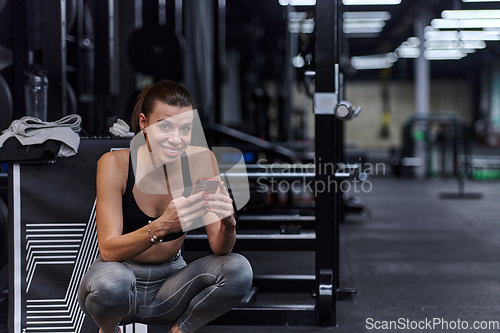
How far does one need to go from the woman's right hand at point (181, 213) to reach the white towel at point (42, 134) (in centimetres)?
64

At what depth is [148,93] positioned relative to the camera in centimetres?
140

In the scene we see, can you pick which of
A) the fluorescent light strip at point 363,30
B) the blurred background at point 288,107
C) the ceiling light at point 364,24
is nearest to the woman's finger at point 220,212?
the blurred background at point 288,107

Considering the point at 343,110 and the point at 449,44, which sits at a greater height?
the point at 449,44

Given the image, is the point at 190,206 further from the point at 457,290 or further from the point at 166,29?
the point at 166,29

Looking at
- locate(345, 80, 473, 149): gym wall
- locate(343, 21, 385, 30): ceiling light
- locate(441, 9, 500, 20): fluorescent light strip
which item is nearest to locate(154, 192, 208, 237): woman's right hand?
locate(441, 9, 500, 20): fluorescent light strip

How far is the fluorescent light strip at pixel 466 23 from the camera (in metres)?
9.22

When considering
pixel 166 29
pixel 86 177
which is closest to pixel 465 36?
pixel 166 29

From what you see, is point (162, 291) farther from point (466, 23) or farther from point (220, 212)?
point (466, 23)

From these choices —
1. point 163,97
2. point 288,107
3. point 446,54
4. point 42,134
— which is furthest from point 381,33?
point 163,97

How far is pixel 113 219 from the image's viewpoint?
132cm

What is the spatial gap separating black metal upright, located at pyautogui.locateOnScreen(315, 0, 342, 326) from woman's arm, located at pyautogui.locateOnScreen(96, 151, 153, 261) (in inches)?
36.0

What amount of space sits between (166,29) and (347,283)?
222 centimetres

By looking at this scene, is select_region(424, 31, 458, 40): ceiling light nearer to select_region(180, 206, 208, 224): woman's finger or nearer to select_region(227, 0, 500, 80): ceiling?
select_region(227, 0, 500, 80): ceiling

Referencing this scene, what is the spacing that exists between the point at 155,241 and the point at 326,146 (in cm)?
101
